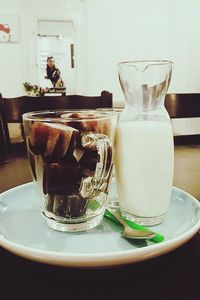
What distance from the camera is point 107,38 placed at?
3.79 m

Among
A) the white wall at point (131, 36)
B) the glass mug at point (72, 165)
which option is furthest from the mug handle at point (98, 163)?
the white wall at point (131, 36)

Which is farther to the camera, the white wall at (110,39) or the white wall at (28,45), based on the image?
the white wall at (28,45)

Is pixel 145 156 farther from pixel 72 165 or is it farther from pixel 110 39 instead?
pixel 110 39

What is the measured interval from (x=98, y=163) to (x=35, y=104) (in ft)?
2.61

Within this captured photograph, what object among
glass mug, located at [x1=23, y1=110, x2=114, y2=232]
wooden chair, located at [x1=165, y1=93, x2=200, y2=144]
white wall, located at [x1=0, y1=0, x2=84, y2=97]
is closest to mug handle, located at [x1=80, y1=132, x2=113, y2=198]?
glass mug, located at [x1=23, y1=110, x2=114, y2=232]

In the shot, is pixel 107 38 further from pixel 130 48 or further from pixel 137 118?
pixel 137 118

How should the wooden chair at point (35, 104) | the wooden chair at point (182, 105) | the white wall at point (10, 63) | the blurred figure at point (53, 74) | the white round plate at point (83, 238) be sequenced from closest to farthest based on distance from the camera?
the white round plate at point (83, 238) → the wooden chair at point (35, 104) → the wooden chair at point (182, 105) → the white wall at point (10, 63) → the blurred figure at point (53, 74)

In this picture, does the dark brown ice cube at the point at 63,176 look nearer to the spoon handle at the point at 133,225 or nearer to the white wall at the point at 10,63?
the spoon handle at the point at 133,225

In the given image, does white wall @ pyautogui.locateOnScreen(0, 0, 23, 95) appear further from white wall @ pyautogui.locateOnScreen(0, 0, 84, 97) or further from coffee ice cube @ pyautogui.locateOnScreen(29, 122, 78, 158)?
coffee ice cube @ pyautogui.locateOnScreen(29, 122, 78, 158)

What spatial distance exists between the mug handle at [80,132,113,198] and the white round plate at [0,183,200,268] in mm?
44

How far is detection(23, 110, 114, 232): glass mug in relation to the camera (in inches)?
12.7

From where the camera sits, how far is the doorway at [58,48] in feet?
13.6

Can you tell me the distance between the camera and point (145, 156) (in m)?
0.35

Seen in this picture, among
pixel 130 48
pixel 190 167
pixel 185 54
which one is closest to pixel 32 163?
pixel 190 167
